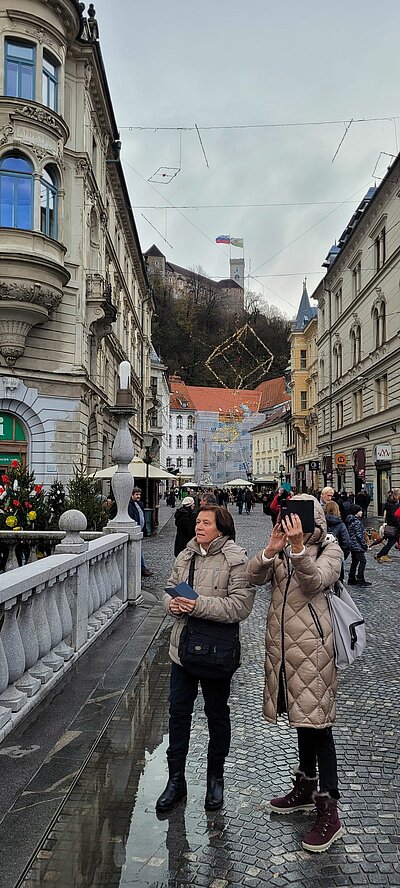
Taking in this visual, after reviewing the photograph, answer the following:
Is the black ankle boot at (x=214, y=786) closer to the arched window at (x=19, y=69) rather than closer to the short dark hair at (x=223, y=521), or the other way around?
the short dark hair at (x=223, y=521)

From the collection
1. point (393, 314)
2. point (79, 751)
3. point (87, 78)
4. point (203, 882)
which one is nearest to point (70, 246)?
point (87, 78)

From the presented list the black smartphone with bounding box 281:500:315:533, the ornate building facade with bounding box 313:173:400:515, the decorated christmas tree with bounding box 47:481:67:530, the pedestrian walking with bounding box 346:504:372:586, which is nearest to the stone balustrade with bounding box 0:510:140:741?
the black smartphone with bounding box 281:500:315:533

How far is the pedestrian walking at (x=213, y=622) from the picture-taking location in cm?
375

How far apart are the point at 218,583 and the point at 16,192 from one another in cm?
1906

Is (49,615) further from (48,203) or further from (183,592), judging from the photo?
(48,203)

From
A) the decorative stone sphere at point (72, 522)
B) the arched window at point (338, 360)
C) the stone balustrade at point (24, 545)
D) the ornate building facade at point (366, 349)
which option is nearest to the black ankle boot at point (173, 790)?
the decorative stone sphere at point (72, 522)

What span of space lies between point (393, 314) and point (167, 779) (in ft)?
98.2

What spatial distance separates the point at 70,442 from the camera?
22.7 metres

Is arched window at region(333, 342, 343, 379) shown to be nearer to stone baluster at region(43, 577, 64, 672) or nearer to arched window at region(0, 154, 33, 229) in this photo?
arched window at region(0, 154, 33, 229)

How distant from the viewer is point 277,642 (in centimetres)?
364

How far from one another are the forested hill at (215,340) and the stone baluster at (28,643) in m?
32.5

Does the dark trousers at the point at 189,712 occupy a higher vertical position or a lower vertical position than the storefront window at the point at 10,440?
lower

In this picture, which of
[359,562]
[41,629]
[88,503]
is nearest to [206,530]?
[41,629]

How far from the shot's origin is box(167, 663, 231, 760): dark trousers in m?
3.87
